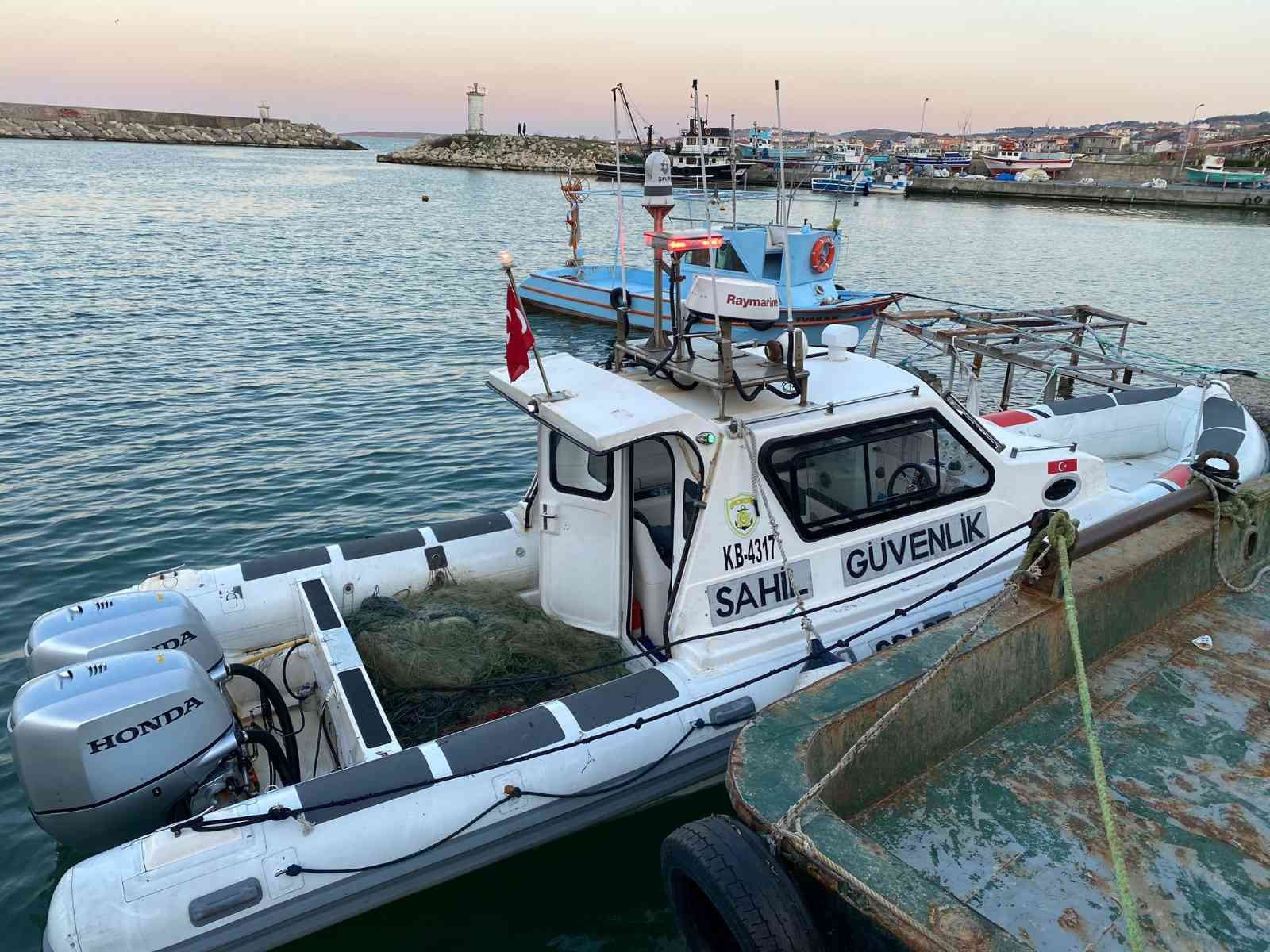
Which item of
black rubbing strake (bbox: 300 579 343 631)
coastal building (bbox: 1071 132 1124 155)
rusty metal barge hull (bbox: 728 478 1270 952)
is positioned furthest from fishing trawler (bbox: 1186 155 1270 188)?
black rubbing strake (bbox: 300 579 343 631)

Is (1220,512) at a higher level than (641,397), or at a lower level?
lower

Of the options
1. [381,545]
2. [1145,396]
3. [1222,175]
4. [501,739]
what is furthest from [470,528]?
[1222,175]

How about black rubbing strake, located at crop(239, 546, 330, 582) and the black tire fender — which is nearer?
the black tire fender

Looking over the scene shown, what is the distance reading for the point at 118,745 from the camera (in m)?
4.20

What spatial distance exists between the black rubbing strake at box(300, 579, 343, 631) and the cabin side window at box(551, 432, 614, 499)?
169 centimetres

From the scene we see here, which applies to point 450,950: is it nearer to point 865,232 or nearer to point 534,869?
point 534,869

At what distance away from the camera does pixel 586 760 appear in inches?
185

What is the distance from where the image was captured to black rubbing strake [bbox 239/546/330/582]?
20.3 feet

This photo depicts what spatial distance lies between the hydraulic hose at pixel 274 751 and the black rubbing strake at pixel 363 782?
688 millimetres

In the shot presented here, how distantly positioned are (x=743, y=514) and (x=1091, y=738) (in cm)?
234

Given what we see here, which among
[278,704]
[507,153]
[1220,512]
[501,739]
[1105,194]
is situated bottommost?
[278,704]

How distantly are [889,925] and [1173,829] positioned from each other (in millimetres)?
2024

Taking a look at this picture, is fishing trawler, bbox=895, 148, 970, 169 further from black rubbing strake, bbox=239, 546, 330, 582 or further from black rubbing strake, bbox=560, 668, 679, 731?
black rubbing strake, bbox=560, 668, 679, 731

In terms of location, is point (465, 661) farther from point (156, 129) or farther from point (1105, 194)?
point (156, 129)
